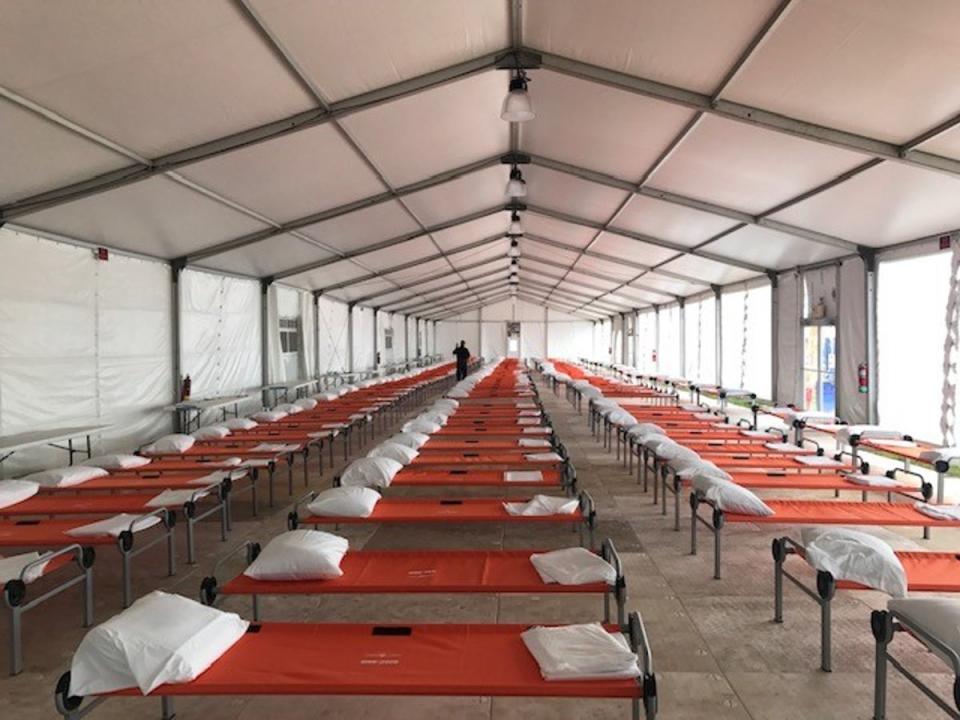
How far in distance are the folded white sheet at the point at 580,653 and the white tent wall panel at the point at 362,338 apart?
804 inches

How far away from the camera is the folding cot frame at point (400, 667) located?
2662mm

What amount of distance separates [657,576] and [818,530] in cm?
139

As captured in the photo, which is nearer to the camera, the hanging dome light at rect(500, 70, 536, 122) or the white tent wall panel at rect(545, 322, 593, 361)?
the hanging dome light at rect(500, 70, 536, 122)

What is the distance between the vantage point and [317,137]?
7809 mm

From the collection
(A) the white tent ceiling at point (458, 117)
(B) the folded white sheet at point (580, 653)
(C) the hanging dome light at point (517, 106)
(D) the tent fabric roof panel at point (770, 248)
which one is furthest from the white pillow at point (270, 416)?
(D) the tent fabric roof panel at point (770, 248)

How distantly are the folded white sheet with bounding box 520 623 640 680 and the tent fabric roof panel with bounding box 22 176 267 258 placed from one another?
699cm

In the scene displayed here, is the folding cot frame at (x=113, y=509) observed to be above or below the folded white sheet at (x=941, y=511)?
below

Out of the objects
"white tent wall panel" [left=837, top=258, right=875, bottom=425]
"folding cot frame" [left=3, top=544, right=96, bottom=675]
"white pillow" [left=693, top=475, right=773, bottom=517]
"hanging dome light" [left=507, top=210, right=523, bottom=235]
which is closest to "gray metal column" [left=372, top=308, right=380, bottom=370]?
"hanging dome light" [left=507, top=210, right=523, bottom=235]

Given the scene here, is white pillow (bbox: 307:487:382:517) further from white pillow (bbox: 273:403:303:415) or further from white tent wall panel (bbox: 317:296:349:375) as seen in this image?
white tent wall panel (bbox: 317:296:349:375)

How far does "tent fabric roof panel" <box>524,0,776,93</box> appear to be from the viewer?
18.2ft

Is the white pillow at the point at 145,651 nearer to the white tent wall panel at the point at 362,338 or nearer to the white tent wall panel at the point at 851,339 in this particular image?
the white tent wall panel at the point at 851,339

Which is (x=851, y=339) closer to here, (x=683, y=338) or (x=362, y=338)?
(x=683, y=338)

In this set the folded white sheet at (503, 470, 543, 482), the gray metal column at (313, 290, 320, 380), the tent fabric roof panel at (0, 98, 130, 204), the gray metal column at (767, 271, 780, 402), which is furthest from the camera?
the gray metal column at (313, 290, 320, 380)

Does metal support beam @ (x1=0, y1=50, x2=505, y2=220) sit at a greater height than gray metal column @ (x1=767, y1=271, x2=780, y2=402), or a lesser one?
greater
